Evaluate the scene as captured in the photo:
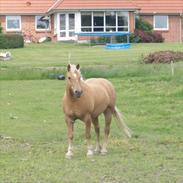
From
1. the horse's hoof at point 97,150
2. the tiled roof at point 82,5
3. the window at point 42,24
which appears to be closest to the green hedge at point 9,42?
the tiled roof at point 82,5

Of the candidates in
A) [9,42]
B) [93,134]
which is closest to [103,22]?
[9,42]

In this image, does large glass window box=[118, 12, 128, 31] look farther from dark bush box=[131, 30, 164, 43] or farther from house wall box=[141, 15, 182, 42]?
house wall box=[141, 15, 182, 42]

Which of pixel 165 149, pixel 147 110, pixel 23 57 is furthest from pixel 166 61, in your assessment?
pixel 165 149

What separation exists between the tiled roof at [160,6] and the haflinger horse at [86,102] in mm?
55087

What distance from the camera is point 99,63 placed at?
35.2 meters

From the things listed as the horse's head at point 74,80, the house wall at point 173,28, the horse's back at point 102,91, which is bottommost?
the horse's back at point 102,91

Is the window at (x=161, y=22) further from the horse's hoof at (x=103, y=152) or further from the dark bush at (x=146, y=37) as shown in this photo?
the horse's hoof at (x=103, y=152)

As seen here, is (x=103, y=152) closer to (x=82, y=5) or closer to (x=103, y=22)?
(x=103, y=22)

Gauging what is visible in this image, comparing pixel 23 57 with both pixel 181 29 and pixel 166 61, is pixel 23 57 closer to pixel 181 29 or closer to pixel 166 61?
pixel 166 61

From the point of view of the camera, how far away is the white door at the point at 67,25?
2461 inches

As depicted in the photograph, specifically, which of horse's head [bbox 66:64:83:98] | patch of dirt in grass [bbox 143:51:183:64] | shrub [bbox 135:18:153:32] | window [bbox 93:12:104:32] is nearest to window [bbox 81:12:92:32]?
window [bbox 93:12:104:32]

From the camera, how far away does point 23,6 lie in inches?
2611

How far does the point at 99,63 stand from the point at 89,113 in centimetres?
2377

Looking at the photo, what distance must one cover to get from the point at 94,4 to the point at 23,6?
764 cm
